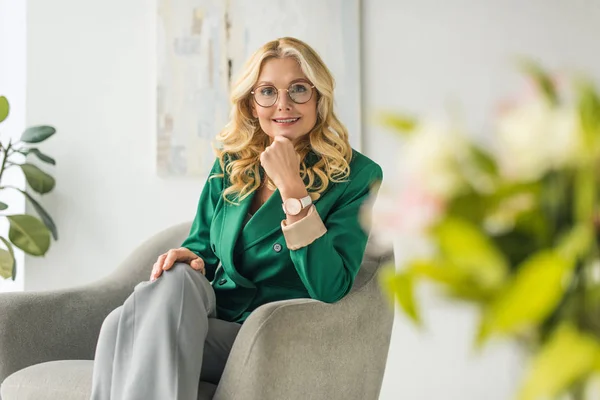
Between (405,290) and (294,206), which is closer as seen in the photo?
(405,290)

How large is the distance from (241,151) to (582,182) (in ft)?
6.14

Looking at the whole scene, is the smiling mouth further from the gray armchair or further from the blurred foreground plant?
the blurred foreground plant

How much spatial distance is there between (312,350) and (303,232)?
29 centimetres

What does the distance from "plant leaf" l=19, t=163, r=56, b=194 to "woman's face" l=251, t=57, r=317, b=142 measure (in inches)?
58.1

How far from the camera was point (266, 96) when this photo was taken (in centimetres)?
236

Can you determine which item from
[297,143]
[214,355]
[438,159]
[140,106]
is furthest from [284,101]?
[438,159]

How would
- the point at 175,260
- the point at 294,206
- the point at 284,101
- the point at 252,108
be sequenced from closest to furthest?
the point at 294,206, the point at 175,260, the point at 284,101, the point at 252,108

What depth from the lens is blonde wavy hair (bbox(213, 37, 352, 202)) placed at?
91.6 inches

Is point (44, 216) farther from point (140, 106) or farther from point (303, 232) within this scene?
point (303, 232)

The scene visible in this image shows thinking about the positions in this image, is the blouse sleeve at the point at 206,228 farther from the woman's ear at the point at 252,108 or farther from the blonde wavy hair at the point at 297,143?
the woman's ear at the point at 252,108

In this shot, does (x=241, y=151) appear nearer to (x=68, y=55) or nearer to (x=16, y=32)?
(x=68, y=55)

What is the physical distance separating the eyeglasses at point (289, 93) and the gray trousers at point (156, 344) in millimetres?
564

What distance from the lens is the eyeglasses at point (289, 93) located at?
2.35 metres

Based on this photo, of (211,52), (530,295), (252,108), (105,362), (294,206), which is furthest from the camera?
(211,52)
